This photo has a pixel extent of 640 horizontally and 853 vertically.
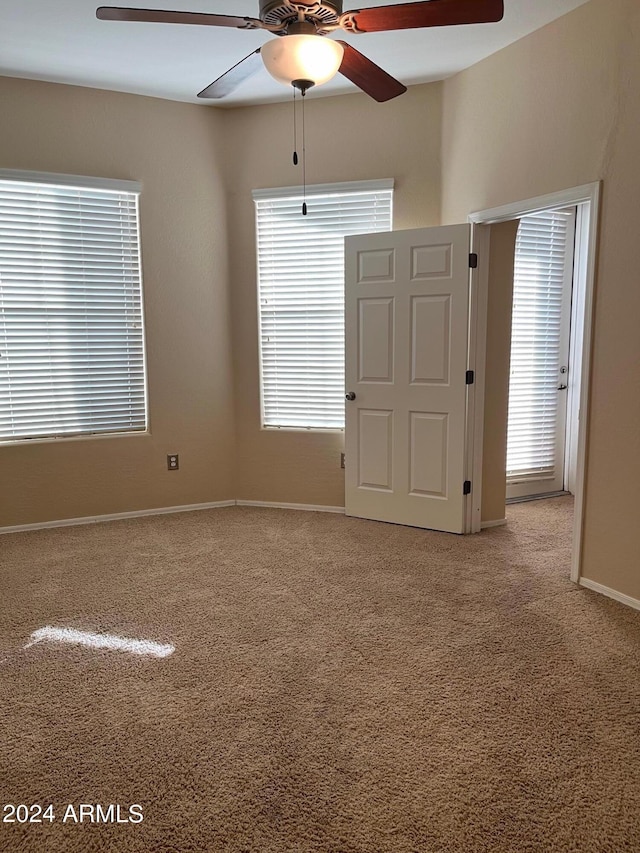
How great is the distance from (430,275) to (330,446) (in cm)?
147

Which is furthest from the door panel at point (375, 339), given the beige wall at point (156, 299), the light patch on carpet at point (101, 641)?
the light patch on carpet at point (101, 641)

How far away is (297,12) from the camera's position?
6.80 feet

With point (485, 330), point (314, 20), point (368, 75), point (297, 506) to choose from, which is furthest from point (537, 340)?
point (314, 20)

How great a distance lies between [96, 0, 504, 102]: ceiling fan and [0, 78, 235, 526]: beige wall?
2.38 m

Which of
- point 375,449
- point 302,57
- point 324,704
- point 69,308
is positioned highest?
point 302,57

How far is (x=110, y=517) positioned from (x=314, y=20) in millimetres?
3588

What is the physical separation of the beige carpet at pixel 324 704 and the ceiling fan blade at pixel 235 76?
2.41m

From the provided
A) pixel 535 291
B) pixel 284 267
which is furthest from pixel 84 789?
pixel 535 291

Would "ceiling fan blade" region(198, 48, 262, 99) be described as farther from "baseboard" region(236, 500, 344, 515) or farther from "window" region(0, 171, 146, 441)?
"baseboard" region(236, 500, 344, 515)

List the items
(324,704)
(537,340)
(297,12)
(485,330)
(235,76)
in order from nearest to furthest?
(297,12) → (324,704) → (235,76) → (485,330) → (537,340)

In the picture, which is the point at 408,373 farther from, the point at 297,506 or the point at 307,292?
the point at 297,506

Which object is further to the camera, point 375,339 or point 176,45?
point 375,339

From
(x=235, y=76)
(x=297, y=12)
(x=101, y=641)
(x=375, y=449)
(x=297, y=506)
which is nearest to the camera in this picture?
(x=297, y=12)

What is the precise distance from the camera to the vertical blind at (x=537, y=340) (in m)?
5.00
